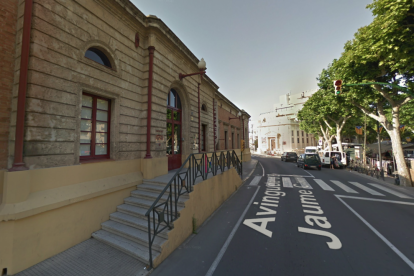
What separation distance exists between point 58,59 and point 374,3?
1455 centimetres

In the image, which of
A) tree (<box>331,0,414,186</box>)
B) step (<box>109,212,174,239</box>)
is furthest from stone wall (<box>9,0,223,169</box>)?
tree (<box>331,0,414,186</box>)

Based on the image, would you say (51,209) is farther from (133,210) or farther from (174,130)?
(174,130)

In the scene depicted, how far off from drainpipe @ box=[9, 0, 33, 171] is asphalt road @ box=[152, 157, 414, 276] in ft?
11.6

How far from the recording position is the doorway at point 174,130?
8.29 m

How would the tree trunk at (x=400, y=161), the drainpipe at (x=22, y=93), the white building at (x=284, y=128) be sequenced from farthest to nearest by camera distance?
the white building at (x=284, y=128)
the tree trunk at (x=400, y=161)
the drainpipe at (x=22, y=93)

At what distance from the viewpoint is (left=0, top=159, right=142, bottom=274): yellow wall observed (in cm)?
312

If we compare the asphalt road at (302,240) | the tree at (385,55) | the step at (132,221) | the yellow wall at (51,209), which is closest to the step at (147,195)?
the yellow wall at (51,209)

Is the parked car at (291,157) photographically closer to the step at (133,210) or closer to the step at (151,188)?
the step at (151,188)

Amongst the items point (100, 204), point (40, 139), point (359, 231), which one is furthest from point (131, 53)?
point (359, 231)

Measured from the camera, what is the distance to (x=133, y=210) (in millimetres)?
4641

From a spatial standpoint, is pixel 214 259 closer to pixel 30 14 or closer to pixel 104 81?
pixel 104 81

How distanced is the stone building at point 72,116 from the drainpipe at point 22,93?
2cm

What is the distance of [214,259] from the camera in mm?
3604

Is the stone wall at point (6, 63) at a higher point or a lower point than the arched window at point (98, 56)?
lower
